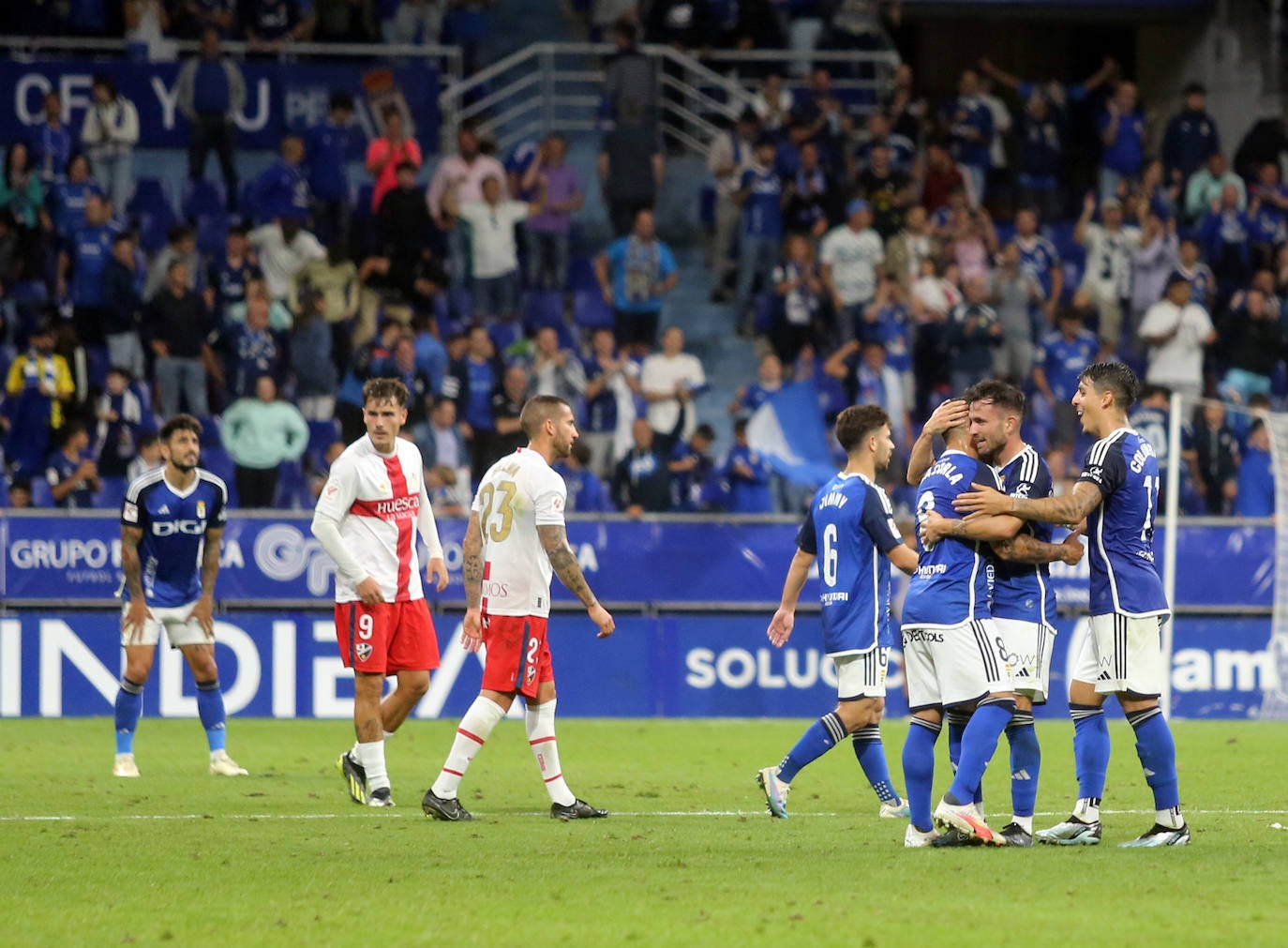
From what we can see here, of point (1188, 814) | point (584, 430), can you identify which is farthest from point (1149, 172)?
point (1188, 814)

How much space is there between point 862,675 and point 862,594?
0.43 m

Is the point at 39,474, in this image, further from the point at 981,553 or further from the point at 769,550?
the point at 981,553

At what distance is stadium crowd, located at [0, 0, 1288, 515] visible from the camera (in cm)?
1972

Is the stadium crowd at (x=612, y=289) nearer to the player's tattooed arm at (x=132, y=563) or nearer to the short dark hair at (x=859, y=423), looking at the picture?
the player's tattooed arm at (x=132, y=563)

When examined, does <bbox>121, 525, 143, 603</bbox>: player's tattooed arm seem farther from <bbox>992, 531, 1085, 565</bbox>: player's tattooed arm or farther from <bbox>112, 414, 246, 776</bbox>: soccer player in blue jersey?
<bbox>992, 531, 1085, 565</bbox>: player's tattooed arm

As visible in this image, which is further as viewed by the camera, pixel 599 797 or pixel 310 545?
pixel 310 545

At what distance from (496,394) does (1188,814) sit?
10.7 m

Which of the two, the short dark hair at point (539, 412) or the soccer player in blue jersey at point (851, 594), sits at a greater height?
the short dark hair at point (539, 412)

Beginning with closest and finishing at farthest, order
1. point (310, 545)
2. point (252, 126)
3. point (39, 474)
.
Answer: point (310, 545) < point (39, 474) < point (252, 126)

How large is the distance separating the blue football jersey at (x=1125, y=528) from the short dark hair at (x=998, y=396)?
491mm

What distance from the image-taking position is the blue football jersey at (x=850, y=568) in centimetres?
1026

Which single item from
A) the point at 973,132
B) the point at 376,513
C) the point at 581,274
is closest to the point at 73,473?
the point at 581,274

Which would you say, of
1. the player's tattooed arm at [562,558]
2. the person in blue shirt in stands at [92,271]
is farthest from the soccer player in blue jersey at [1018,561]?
the person in blue shirt in stands at [92,271]

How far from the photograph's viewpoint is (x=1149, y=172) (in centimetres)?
2442
